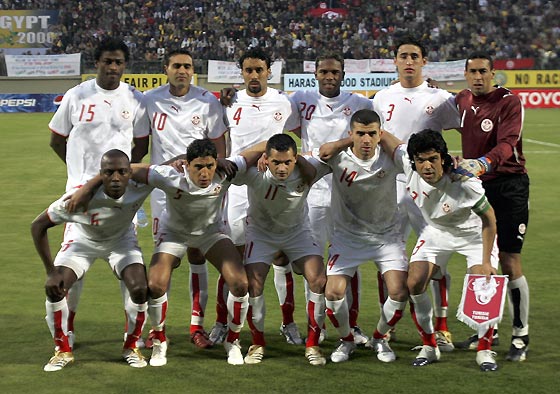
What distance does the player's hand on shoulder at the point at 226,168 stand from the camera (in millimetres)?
7409

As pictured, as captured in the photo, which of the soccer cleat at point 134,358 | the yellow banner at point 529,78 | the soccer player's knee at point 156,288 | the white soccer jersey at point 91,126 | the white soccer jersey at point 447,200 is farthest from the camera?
the yellow banner at point 529,78

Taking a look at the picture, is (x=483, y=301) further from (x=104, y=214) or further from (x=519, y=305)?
(x=104, y=214)

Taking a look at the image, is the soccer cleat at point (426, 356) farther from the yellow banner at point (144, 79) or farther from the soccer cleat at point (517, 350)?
the yellow banner at point (144, 79)

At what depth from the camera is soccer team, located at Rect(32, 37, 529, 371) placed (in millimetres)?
7281

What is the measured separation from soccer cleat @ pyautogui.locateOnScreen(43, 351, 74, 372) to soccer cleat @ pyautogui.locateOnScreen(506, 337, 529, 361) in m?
3.58

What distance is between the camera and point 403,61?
838cm

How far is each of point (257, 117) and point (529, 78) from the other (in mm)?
32519

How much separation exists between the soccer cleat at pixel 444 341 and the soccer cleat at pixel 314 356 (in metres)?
1.08

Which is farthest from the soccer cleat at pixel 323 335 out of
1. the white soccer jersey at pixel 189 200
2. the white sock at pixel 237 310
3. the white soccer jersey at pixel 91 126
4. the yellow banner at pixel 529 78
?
the yellow banner at pixel 529 78

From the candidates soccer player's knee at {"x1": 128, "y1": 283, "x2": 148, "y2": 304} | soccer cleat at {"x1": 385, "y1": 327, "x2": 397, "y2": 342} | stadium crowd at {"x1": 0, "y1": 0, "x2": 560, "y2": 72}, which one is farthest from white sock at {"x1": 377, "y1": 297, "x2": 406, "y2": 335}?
stadium crowd at {"x1": 0, "y1": 0, "x2": 560, "y2": 72}

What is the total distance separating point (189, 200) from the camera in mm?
7508

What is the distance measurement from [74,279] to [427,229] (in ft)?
9.72

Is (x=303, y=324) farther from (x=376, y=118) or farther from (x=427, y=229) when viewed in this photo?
(x=376, y=118)

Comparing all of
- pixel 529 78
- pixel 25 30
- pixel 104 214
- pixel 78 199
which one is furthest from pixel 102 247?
pixel 25 30
